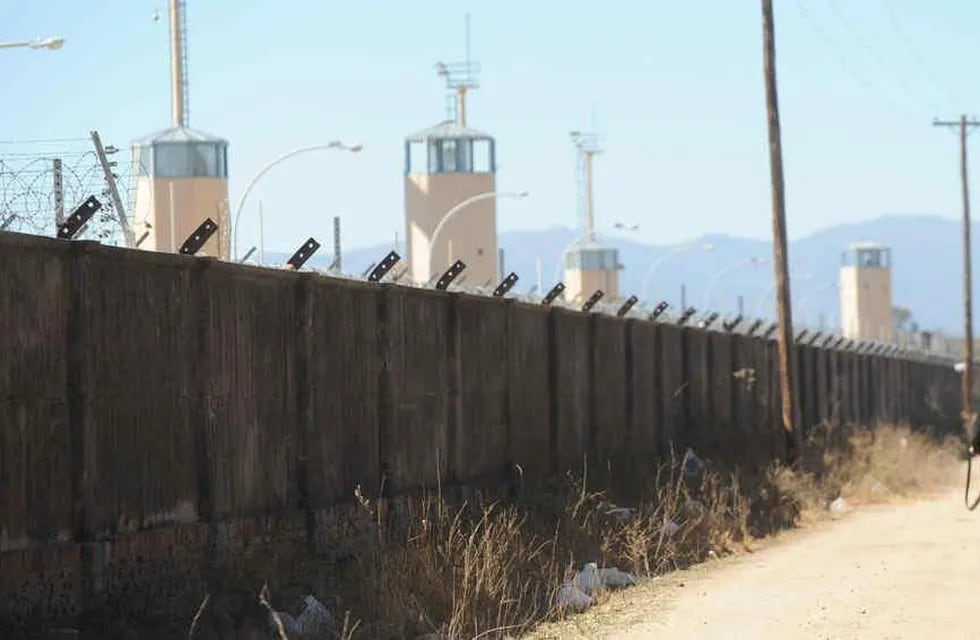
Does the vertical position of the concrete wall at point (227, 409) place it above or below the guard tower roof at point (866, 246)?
below

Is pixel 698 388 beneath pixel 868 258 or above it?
beneath

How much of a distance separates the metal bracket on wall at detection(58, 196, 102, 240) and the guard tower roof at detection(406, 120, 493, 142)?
2704 inches

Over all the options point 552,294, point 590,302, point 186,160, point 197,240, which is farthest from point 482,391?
point 186,160

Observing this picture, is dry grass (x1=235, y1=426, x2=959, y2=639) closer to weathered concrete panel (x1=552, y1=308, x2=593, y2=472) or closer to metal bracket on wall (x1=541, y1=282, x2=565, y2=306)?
weathered concrete panel (x1=552, y1=308, x2=593, y2=472)

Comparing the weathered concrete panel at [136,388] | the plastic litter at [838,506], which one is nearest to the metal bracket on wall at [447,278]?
the weathered concrete panel at [136,388]

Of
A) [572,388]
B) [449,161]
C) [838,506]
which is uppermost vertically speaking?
[449,161]

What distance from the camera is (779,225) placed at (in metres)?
33.5

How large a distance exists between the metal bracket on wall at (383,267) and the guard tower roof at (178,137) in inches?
1865

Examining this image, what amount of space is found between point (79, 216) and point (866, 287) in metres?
122

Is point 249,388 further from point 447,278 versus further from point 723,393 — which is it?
point 723,393

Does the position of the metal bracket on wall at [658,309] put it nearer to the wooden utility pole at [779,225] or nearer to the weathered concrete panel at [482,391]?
the wooden utility pole at [779,225]

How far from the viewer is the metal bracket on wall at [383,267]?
56.1 ft

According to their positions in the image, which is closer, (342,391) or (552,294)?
(342,391)

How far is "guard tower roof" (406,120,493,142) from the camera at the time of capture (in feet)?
264
